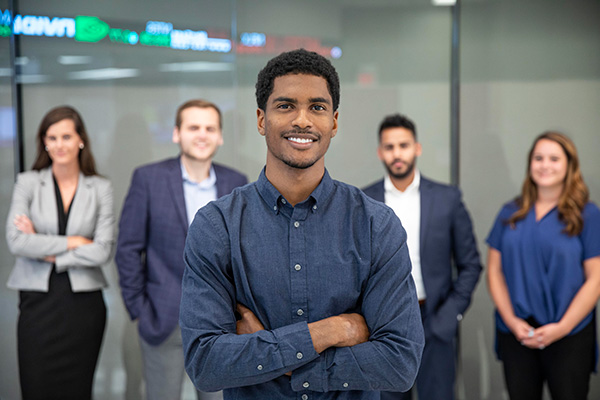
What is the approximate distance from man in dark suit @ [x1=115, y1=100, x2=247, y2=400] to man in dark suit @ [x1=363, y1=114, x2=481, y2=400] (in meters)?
1.05

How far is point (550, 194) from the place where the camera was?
145 inches

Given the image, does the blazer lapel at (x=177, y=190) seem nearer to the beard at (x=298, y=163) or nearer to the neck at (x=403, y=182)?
the neck at (x=403, y=182)

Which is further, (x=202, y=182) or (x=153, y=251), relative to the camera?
(x=202, y=182)

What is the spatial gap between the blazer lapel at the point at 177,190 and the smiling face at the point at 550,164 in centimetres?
212

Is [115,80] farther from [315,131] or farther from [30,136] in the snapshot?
[315,131]

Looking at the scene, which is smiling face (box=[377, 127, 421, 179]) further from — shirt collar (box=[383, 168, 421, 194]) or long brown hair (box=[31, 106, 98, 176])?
long brown hair (box=[31, 106, 98, 176])

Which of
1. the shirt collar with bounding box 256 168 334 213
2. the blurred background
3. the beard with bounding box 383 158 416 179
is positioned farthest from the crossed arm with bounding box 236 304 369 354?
Result: the blurred background

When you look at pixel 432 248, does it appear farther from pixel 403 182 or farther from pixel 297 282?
pixel 297 282

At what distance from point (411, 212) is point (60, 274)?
2165 mm

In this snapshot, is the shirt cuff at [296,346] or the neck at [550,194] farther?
the neck at [550,194]

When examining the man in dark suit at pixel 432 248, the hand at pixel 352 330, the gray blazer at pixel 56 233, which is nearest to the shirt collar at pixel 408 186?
the man in dark suit at pixel 432 248

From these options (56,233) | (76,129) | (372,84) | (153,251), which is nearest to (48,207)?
(56,233)

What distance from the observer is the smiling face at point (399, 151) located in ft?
12.0

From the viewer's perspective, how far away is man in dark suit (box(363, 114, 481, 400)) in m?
3.57
